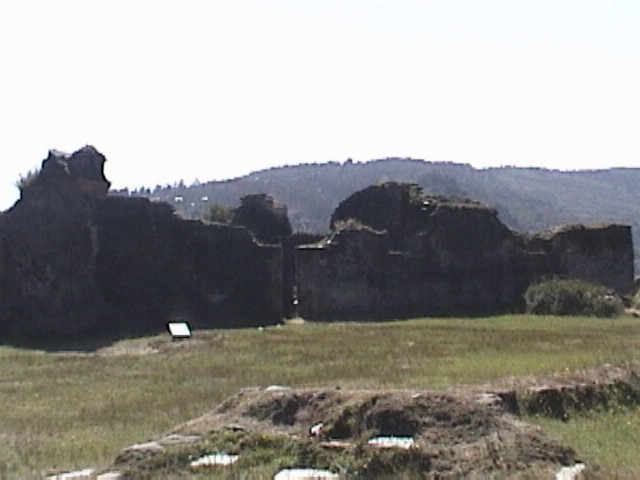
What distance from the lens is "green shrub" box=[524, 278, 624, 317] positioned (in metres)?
37.1

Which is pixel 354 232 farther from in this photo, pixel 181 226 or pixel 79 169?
pixel 79 169

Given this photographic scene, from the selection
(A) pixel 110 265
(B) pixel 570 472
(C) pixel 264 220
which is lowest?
(A) pixel 110 265

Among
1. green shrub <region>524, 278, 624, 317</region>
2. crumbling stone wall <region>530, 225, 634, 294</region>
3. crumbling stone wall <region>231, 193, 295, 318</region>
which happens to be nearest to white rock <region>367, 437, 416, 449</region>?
green shrub <region>524, 278, 624, 317</region>

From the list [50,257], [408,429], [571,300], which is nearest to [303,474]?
[408,429]

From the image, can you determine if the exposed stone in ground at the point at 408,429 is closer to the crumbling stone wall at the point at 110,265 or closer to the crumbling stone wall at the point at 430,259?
the crumbling stone wall at the point at 110,265

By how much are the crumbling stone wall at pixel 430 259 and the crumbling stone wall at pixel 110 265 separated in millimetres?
2136

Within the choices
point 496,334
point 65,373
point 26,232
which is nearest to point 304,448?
point 65,373

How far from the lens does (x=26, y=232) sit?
3747 centimetres

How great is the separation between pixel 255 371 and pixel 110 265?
62.1 feet

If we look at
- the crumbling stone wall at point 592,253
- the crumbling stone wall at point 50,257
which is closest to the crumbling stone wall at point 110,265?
the crumbling stone wall at point 50,257

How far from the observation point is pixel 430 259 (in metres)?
44.7

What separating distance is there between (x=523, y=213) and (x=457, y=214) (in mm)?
125895

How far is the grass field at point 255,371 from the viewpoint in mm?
13211

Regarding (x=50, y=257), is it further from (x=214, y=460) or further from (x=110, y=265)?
(x=214, y=460)
